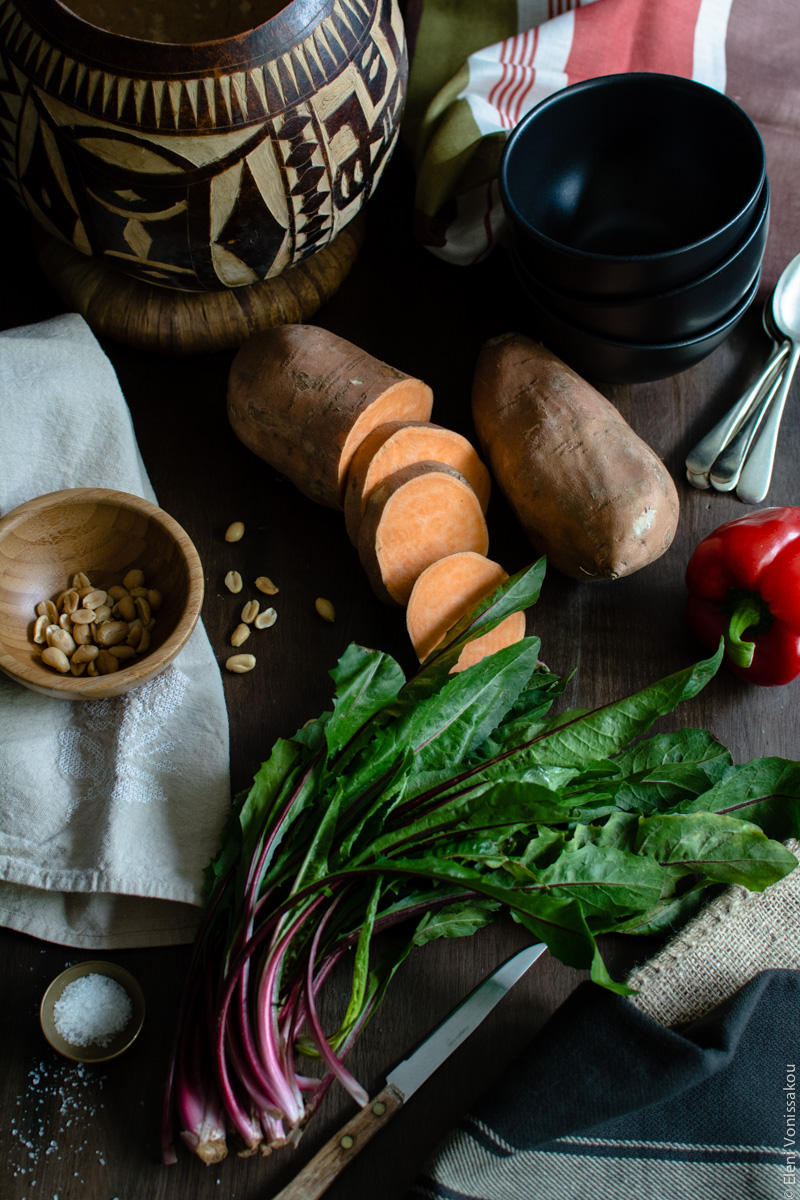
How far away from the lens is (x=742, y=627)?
105 centimetres

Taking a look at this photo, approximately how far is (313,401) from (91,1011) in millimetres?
657

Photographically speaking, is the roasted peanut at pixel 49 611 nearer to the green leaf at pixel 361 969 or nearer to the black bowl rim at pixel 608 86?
the green leaf at pixel 361 969

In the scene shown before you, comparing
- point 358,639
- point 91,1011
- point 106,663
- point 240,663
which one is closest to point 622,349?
point 358,639

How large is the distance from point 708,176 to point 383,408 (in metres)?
0.52

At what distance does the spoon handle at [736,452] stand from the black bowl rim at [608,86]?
23 centimetres

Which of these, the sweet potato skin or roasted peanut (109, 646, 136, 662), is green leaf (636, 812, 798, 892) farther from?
roasted peanut (109, 646, 136, 662)

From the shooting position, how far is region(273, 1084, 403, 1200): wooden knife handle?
842 mm

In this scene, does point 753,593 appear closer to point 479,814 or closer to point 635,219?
point 479,814

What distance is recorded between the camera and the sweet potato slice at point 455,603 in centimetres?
103

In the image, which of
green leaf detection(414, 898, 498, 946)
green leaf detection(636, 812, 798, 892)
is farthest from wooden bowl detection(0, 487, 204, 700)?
green leaf detection(636, 812, 798, 892)

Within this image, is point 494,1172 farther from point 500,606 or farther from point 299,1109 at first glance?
point 500,606

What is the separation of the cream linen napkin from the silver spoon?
26.3 inches

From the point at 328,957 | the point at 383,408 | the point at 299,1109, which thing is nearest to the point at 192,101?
the point at 383,408

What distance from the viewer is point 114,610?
1.03 meters
